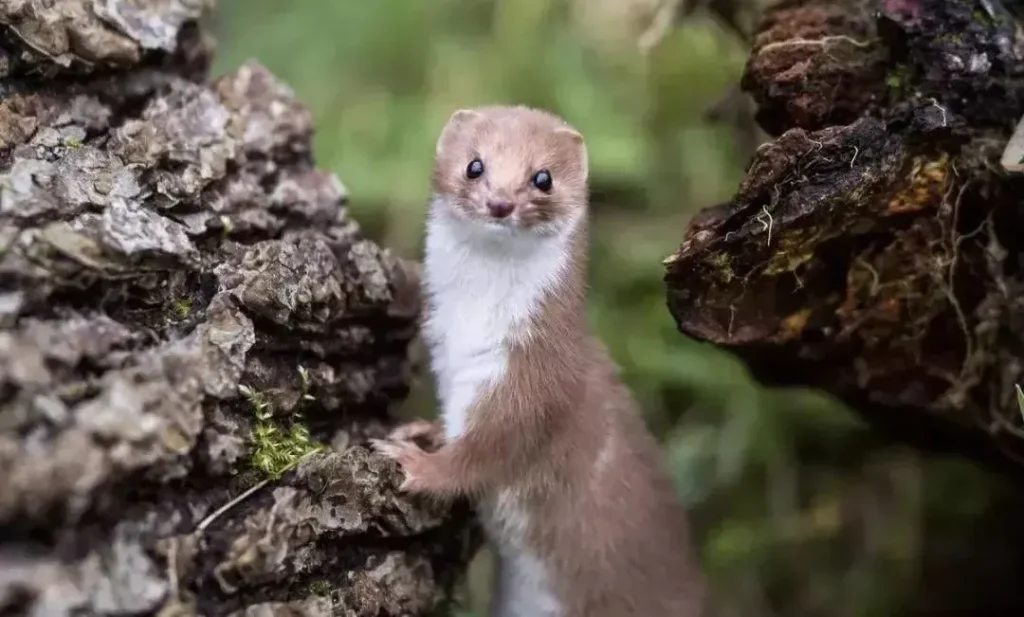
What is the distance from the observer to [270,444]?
70.1 inches

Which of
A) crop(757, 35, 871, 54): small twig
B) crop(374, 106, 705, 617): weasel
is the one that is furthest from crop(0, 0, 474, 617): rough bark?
crop(757, 35, 871, 54): small twig

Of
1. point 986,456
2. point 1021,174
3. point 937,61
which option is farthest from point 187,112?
point 986,456

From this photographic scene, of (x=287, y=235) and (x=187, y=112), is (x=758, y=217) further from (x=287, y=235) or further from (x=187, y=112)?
(x=187, y=112)

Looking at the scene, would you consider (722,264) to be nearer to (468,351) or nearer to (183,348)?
(468,351)

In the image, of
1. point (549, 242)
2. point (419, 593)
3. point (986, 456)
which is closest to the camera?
point (419, 593)

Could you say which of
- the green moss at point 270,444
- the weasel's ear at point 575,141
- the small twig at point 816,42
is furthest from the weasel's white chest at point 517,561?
the small twig at point 816,42

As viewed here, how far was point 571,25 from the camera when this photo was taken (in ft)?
10.9

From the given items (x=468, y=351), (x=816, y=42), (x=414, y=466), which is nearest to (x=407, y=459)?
(x=414, y=466)

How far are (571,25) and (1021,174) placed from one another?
1756 mm

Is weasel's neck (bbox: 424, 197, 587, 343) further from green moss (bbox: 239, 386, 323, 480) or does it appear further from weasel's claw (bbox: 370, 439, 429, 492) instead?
green moss (bbox: 239, 386, 323, 480)

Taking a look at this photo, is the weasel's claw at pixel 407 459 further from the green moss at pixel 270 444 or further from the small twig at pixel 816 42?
the small twig at pixel 816 42

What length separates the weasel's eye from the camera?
218cm

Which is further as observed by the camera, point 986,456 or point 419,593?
point 986,456

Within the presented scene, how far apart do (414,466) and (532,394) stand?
318mm
